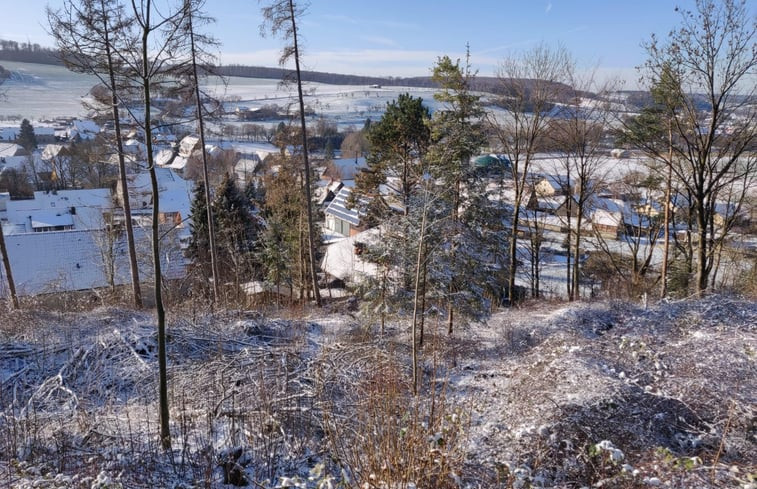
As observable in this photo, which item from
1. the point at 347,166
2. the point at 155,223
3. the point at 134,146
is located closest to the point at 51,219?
the point at 134,146

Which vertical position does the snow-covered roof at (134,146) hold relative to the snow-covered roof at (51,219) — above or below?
above

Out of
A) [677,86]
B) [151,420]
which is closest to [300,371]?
[151,420]

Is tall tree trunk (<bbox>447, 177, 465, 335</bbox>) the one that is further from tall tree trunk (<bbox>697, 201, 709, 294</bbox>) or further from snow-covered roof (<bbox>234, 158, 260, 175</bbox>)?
snow-covered roof (<bbox>234, 158, 260, 175</bbox>)

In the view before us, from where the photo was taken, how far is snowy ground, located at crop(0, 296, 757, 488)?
3.56 meters

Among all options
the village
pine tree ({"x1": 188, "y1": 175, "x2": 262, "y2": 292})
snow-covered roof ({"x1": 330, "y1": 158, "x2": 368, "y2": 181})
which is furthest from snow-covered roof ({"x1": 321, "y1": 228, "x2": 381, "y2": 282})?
snow-covered roof ({"x1": 330, "y1": 158, "x2": 368, "y2": 181})

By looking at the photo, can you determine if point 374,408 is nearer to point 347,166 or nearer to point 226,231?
point 226,231

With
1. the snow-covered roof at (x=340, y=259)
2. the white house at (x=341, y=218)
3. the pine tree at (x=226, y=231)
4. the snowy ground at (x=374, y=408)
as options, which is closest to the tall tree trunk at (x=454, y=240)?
the snowy ground at (x=374, y=408)

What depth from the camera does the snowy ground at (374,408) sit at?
3.56 meters

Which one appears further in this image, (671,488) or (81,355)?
(81,355)

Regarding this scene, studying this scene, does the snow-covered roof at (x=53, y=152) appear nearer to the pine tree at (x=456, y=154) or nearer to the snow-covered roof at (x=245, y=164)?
the snow-covered roof at (x=245, y=164)

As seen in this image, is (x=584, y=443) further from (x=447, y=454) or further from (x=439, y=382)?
(x=439, y=382)

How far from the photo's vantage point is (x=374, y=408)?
3.49 m

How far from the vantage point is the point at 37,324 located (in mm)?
8172

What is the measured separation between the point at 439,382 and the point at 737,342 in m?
4.40
